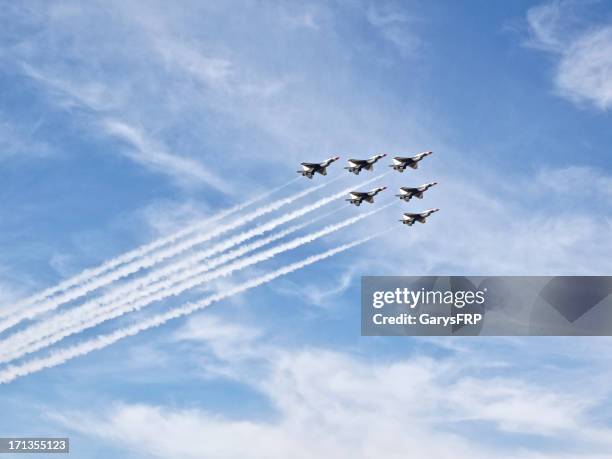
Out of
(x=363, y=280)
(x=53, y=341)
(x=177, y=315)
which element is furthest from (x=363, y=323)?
(x=53, y=341)

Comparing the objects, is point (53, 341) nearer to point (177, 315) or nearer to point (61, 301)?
point (61, 301)

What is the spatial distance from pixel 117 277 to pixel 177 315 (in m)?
18.4

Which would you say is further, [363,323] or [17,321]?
[17,321]

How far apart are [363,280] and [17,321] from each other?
82.0 metres

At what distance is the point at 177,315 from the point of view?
19412 centimetres

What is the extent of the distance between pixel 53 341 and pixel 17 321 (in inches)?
380

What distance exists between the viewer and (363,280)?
188 meters

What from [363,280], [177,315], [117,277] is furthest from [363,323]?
[117,277]

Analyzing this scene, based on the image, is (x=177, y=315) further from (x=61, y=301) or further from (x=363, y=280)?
(x=363, y=280)

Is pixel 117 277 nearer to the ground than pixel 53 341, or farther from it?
farther from it

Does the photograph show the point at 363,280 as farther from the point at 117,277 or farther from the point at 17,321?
the point at 17,321

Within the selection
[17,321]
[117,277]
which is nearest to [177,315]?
[117,277]

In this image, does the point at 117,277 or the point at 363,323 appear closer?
the point at 363,323

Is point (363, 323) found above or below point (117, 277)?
below
